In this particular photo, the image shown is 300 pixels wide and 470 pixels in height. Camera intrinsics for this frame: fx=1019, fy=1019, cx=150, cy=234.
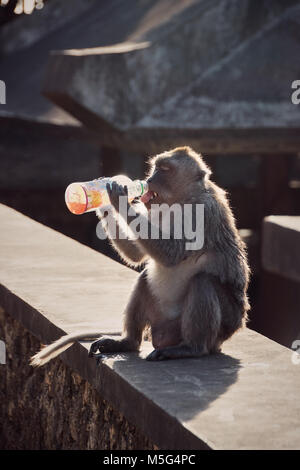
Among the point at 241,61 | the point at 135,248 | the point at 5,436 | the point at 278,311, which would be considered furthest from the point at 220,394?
the point at 241,61

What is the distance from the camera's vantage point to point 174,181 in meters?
4.05

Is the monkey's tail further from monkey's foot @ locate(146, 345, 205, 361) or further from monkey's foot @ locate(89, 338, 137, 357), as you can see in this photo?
monkey's foot @ locate(146, 345, 205, 361)

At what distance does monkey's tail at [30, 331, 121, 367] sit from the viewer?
3.85 m

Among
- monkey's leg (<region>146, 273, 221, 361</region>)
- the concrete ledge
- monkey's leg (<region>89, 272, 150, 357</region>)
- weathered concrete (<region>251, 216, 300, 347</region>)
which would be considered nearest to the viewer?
the concrete ledge

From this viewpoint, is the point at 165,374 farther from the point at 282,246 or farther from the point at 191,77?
the point at 191,77

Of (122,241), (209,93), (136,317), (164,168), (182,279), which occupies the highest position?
(209,93)

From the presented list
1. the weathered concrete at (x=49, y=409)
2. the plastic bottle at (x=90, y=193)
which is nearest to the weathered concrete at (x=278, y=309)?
the weathered concrete at (x=49, y=409)

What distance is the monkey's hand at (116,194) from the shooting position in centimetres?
384

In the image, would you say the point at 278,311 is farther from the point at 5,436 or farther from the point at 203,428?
the point at 203,428

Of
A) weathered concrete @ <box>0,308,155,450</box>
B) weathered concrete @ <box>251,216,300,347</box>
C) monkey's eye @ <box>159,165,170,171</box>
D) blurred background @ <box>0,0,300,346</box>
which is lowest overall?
weathered concrete @ <box>251,216,300,347</box>

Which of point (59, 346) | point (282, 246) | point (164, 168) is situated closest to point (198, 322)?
point (59, 346)

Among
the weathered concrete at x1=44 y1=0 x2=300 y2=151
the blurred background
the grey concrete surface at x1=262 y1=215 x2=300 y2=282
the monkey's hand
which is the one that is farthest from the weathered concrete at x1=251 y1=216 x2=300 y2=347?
the monkey's hand

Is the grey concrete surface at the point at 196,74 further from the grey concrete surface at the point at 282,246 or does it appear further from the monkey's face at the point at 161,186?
the monkey's face at the point at 161,186

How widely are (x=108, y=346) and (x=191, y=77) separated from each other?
5742 mm
